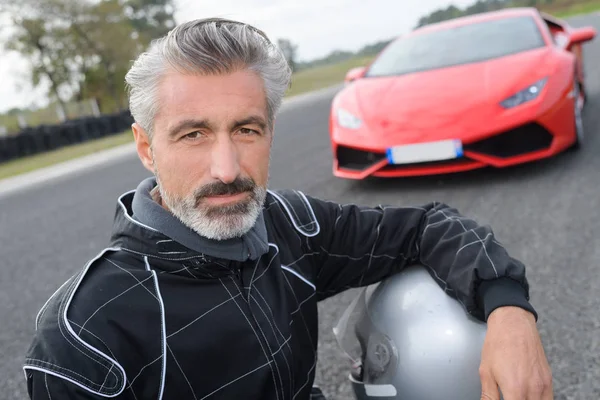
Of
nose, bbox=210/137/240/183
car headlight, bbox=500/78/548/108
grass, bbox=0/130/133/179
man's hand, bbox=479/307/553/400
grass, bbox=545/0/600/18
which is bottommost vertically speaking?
grass, bbox=0/130/133/179

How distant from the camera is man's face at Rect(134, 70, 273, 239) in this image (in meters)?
1.29

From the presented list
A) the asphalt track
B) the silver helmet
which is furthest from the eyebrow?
the asphalt track

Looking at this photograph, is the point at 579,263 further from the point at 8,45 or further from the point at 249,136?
the point at 8,45

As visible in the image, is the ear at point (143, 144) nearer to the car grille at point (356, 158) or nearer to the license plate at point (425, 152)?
the license plate at point (425, 152)

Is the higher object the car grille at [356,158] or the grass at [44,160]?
the car grille at [356,158]

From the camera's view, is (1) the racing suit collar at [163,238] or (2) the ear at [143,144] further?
(2) the ear at [143,144]

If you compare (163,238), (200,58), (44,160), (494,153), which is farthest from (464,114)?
(44,160)

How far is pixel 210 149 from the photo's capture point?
1.33 metres

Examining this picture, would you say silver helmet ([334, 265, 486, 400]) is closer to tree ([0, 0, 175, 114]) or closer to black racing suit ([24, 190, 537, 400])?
black racing suit ([24, 190, 537, 400])

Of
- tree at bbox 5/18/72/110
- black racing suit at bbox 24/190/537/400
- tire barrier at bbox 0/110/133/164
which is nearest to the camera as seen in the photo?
black racing suit at bbox 24/190/537/400

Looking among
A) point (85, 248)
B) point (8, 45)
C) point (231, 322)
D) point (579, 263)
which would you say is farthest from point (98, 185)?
point (8, 45)

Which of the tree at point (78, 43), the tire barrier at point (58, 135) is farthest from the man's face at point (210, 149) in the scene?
the tree at point (78, 43)

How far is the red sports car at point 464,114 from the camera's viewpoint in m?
3.80

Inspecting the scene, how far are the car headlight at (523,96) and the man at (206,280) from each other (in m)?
2.54
